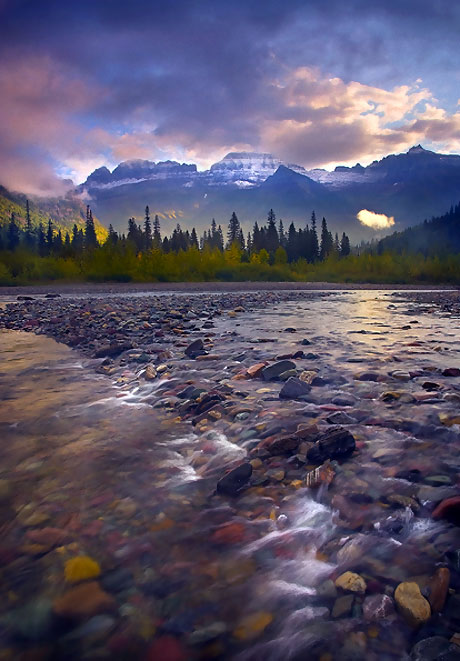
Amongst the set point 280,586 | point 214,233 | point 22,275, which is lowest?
point 280,586

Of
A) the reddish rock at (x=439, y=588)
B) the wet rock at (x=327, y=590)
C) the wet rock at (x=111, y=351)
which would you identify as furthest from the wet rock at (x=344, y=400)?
the wet rock at (x=111, y=351)

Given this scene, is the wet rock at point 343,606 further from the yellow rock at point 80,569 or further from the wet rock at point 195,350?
the wet rock at point 195,350

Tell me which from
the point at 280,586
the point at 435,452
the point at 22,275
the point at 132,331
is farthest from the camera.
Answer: the point at 22,275

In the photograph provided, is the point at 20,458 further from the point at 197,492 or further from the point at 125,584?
the point at 125,584

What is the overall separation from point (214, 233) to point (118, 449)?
402 ft

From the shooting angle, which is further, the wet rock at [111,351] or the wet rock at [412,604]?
the wet rock at [111,351]

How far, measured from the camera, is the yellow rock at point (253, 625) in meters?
2.03

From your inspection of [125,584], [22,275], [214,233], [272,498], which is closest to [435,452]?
[272,498]

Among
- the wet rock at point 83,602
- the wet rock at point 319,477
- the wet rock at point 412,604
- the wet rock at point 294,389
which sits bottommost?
the wet rock at point 83,602

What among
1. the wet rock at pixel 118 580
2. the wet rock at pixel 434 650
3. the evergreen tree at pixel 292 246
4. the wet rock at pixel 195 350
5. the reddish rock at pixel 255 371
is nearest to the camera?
the wet rock at pixel 434 650

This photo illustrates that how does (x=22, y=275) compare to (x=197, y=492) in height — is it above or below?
above

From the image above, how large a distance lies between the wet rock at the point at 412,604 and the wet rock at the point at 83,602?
1.52 m

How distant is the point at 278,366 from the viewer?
22.6 feet

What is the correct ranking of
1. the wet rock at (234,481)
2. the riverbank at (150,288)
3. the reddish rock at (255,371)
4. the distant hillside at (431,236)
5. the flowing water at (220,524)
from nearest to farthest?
the flowing water at (220,524), the wet rock at (234,481), the reddish rock at (255,371), the riverbank at (150,288), the distant hillside at (431,236)
